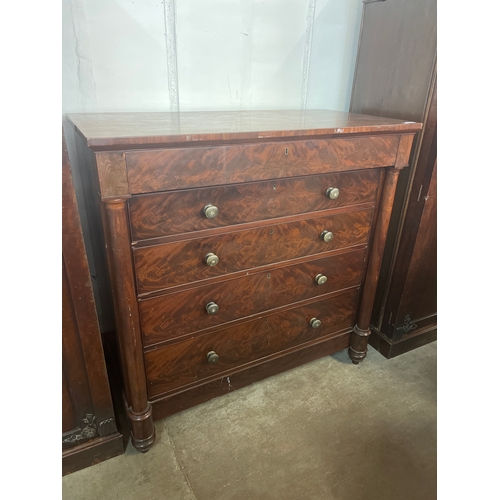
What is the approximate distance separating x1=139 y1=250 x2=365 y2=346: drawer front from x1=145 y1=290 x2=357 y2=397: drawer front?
58 mm

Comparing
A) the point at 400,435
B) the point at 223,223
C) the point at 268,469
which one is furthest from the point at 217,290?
the point at 400,435

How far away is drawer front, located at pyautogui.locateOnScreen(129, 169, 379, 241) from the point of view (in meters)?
1.13

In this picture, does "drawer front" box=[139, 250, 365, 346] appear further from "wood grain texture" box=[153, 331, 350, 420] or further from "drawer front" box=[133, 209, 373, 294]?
"wood grain texture" box=[153, 331, 350, 420]

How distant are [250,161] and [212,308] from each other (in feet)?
1.74

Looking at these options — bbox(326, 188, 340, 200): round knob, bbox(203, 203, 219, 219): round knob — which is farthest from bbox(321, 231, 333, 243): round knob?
bbox(203, 203, 219, 219): round knob

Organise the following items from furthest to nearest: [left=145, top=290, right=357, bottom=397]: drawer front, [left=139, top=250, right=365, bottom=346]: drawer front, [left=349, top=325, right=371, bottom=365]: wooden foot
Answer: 1. [left=349, top=325, right=371, bottom=365]: wooden foot
2. [left=145, top=290, right=357, bottom=397]: drawer front
3. [left=139, top=250, right=365, bottom=346]: drawer front

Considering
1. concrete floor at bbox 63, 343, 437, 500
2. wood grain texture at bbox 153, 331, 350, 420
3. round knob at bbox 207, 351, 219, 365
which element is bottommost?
concrete floor at bbox 63, 343, 437, 500

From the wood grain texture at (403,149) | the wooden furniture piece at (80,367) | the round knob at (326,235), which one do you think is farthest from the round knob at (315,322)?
the wooden furniture piece at (80,367)

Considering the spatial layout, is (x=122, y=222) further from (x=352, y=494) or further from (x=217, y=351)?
(x=352, y=494)

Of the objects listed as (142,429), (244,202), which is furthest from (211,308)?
(142,429)

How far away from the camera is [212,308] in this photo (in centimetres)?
136

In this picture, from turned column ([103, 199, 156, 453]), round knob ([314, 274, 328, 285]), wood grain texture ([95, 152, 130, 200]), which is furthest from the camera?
round knob ([314, 274, 328, 285])

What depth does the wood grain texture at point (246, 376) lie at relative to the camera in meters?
1.49

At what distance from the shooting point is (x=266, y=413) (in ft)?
5.25
